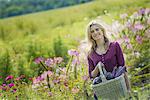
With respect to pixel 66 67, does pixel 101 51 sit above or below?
above

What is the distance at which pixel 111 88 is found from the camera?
4082 millimetres

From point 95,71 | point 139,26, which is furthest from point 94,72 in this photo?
point 139,26

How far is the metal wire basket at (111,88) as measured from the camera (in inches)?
159

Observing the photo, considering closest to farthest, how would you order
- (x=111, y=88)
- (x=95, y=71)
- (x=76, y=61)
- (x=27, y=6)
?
1. (x=111, y=88)
2. (x=95, y=71)
3. (x=76, y=61)
4. (x=27, y=6)

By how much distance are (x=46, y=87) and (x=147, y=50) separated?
2180mm

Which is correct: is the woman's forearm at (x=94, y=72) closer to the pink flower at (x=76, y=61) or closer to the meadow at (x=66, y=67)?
the meadow at (x=66, y=67)

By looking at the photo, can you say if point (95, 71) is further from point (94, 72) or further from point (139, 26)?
point (139, 26)

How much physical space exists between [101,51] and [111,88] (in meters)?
0.45

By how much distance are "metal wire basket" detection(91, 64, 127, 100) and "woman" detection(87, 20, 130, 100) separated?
6.5 inches

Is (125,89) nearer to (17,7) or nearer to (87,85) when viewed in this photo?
(87,85)

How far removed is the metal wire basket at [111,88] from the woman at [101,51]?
17cm

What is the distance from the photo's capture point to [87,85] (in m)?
5.38

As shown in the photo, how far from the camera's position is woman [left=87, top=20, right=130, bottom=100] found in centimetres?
429

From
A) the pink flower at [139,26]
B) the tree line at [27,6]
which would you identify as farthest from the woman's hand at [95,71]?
the tree line at [27,6]
